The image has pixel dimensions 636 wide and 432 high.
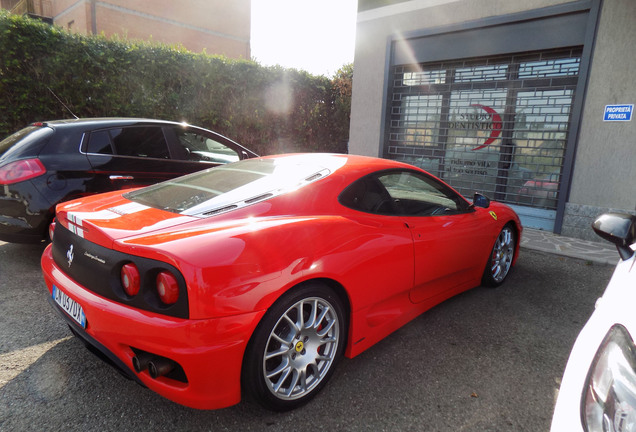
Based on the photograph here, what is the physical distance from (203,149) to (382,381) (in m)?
4.00

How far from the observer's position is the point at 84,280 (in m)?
2.00

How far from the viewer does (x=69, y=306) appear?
210 cm

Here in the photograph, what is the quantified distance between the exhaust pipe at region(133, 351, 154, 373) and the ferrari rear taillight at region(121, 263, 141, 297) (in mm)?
274

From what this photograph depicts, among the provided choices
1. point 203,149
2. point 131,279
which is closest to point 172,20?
point 203,149

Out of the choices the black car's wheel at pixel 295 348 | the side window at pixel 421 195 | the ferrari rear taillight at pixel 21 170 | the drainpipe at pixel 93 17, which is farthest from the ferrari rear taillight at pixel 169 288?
the drainpipe at pixel 93 17

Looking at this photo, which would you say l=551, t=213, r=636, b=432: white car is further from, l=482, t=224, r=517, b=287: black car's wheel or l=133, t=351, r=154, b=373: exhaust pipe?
l=482, t=224, r=517, b=287: black car's wheel

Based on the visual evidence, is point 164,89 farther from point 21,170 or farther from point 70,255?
point 70,255

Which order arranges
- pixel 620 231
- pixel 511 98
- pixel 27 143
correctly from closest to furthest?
1. pixel 620 231
2. pixel 27 143
3. pixel 511 98

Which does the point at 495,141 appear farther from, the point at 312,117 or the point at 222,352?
the point at 222,352

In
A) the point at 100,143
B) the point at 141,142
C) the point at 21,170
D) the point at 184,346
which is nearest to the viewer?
the point at 184,346

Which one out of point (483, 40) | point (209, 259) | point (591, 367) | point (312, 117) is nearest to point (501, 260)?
point (591, 367)

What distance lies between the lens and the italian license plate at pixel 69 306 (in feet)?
6.59

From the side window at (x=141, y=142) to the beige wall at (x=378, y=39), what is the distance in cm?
468

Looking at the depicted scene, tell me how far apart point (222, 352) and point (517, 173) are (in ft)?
21.9
